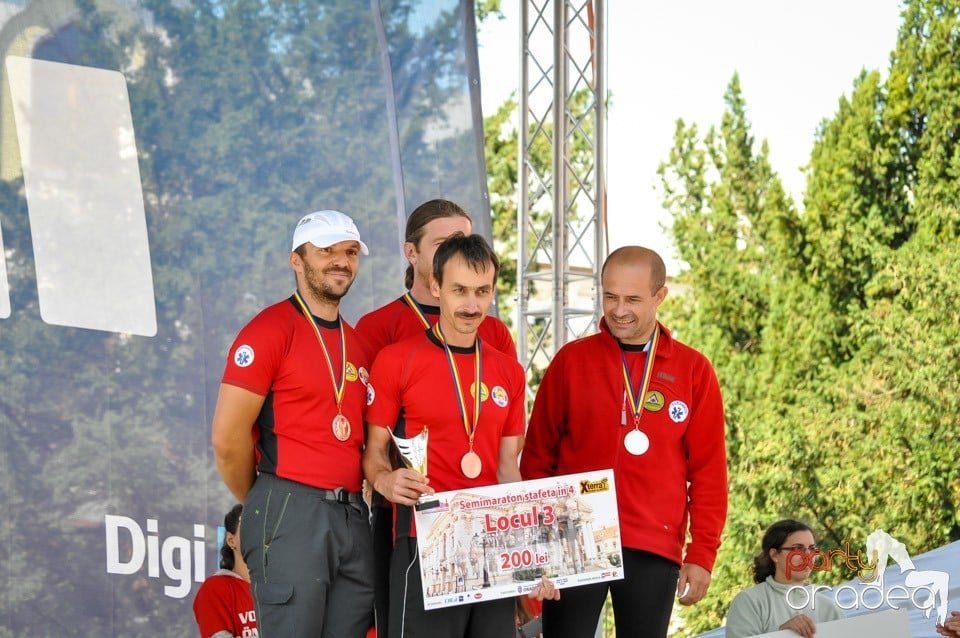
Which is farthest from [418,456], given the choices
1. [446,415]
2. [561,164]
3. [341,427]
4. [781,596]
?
[561,164]

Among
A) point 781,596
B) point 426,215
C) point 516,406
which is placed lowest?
point 781,596

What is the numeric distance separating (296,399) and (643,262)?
105 cm

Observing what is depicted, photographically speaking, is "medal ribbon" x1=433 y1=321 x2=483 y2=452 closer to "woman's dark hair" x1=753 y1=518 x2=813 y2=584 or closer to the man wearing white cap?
the man wearing white cap

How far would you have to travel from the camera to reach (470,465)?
3.08 meters

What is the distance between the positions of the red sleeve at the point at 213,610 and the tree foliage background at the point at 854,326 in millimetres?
10180

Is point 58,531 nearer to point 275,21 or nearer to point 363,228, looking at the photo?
point 363,228

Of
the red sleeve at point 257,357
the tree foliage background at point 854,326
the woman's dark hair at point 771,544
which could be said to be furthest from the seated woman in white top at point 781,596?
the tree foliage background at point 854,326

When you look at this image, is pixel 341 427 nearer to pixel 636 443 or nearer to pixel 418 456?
pixel 418 456

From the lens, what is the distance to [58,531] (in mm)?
4145

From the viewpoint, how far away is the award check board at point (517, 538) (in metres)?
2.95

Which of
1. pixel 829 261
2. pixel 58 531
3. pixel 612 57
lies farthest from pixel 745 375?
pixel 58 531

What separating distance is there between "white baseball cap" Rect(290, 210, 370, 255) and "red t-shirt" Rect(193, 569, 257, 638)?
138cm

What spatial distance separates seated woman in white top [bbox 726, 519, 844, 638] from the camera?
3.83 meters

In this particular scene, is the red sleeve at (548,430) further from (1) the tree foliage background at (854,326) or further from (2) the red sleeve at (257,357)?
(1) the tree foliage background at (854,326)
